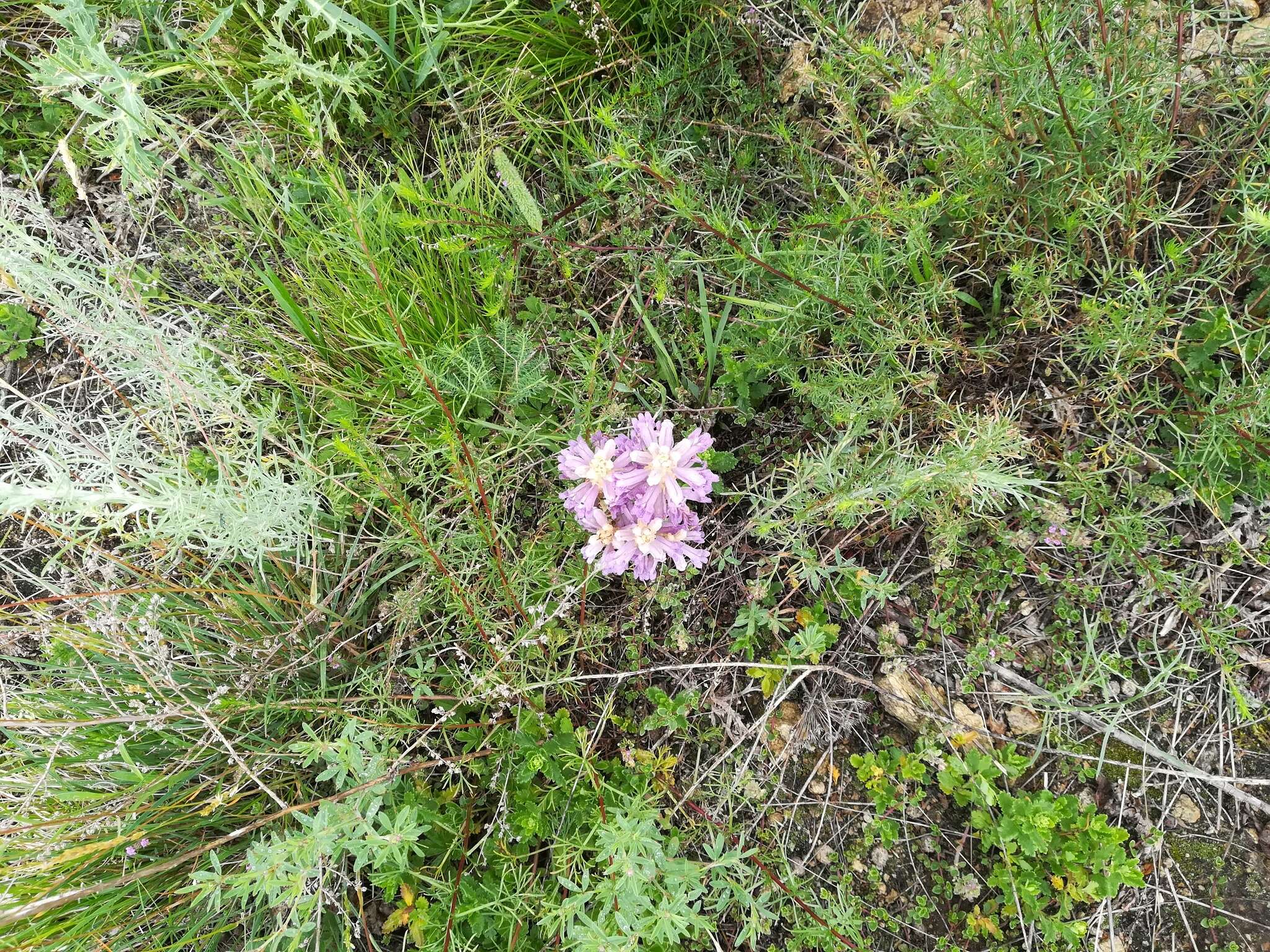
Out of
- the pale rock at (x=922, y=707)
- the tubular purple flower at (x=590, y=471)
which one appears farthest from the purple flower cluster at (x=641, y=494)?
the pale rock at (x=922, y=707)

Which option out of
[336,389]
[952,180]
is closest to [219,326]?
[336,389]

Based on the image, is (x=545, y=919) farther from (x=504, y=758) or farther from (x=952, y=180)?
(x=952, y=180)

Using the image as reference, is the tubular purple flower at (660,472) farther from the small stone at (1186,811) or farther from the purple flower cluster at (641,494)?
the small stone at (1186,811)

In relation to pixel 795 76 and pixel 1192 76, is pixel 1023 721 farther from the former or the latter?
pixel 795 76

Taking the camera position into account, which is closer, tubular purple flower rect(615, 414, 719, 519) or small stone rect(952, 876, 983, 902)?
tubular purple flower rect(615, 414, 719, 519)

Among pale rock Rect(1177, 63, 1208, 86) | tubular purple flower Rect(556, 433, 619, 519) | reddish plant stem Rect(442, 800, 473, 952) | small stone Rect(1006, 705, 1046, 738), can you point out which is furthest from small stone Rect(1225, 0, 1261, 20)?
reddish plant stem Rect(442, 800, 473, 952)

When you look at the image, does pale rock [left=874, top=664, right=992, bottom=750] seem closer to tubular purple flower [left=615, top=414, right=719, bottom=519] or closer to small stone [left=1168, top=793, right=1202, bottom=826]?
small stone [left=1168, top=793, right=1202, bottom=826]

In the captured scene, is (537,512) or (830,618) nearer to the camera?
(830,618)
